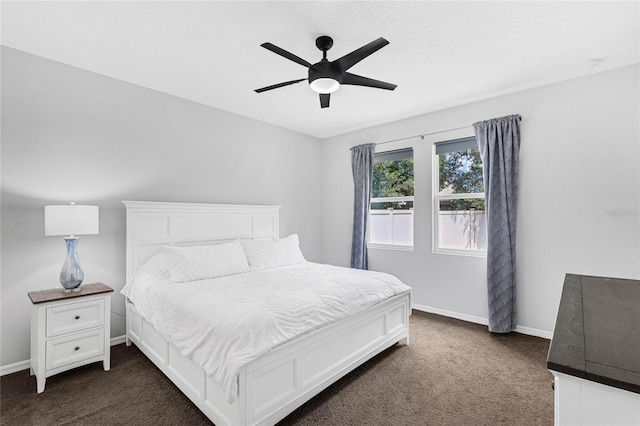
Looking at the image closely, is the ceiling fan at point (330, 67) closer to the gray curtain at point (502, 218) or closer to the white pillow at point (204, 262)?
the gray curtain at point (502, 218)

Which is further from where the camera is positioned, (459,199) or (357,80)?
(459,199)

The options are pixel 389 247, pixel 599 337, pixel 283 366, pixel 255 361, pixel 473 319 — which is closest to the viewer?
pixel 599 337

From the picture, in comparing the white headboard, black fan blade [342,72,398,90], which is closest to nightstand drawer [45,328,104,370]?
the white headboard

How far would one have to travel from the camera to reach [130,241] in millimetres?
3033

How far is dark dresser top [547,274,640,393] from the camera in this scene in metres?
0.71

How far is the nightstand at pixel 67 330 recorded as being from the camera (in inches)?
88.8

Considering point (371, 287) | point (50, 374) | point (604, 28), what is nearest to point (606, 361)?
point (371, 287)

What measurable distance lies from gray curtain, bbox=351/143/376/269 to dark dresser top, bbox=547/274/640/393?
122 inches

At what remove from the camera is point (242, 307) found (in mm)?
1960

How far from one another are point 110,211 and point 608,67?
16.2 ft

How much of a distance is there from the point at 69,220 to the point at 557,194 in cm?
446

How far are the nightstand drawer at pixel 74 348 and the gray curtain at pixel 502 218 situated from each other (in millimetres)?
3792

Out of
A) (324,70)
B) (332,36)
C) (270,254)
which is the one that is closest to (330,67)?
(324,70)

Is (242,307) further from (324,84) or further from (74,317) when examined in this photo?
(324,84)
